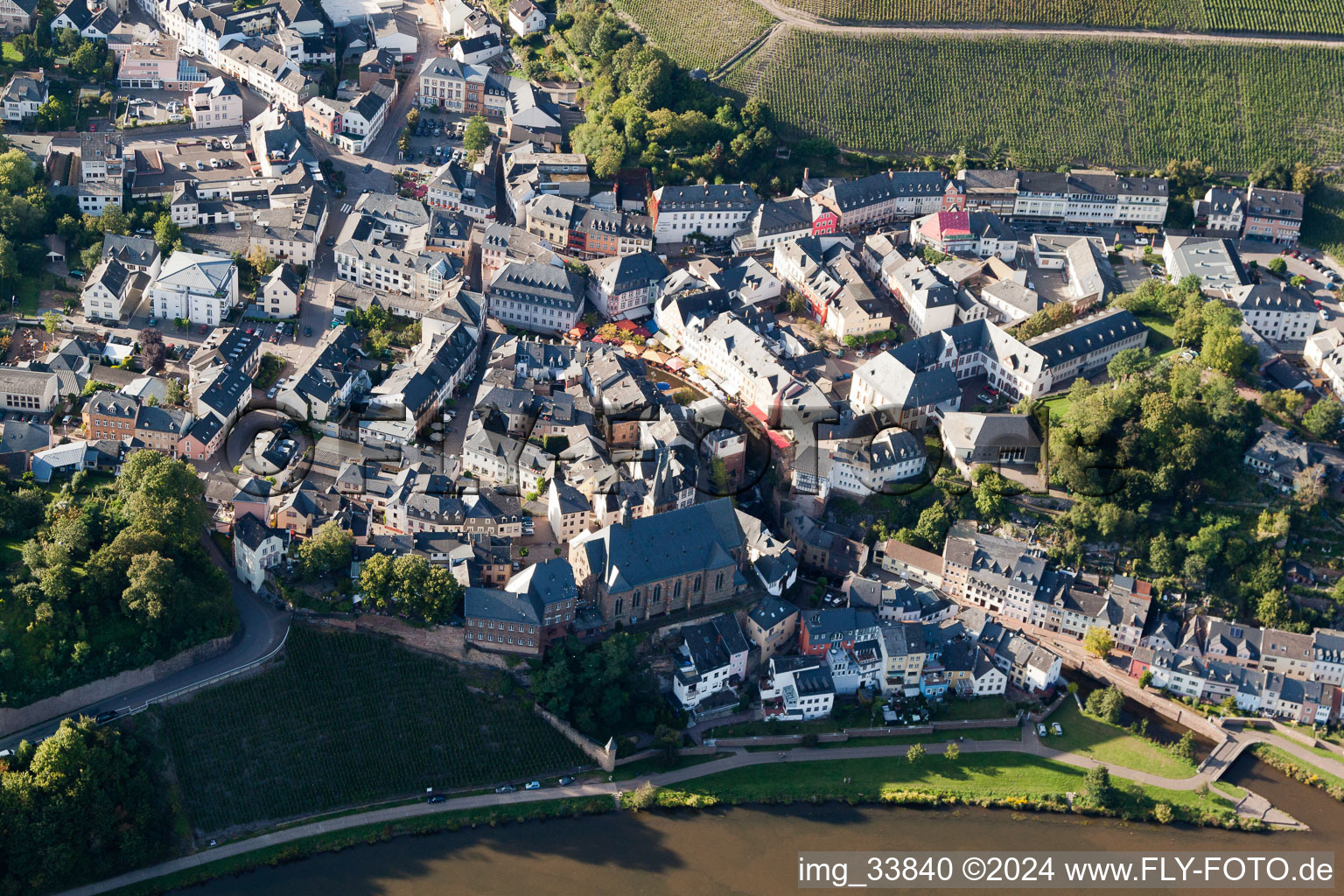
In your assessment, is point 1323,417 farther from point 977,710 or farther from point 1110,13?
point 1110,13

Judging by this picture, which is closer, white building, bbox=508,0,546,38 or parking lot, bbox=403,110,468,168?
parking lot, bbox=403,110,468,168

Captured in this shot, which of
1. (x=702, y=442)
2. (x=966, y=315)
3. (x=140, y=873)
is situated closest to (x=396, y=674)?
(x=140, y=873)

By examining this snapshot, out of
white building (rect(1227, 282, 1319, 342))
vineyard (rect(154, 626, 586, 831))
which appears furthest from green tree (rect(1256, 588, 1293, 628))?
vineyard (rect(154, 626, 586, 831))

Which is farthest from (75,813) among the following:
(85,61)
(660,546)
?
(85,61)

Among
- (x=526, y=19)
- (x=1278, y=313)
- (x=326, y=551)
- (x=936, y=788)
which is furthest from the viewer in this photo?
(x=526, y=19)

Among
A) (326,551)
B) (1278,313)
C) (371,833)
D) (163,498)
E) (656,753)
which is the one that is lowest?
(371,833)

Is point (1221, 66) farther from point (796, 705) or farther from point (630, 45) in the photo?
point (796, 705)

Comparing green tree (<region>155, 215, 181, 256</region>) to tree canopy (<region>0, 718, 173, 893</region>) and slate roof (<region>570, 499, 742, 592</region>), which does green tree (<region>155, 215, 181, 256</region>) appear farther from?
tree canopy (<region>0, 718, 173, 893</region>)
